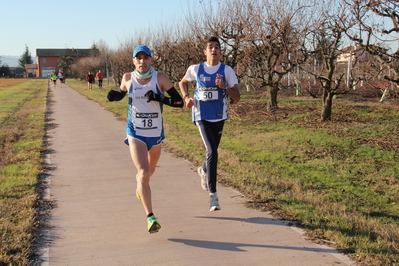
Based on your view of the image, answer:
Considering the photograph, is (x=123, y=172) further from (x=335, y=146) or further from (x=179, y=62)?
(x=179, y=62)

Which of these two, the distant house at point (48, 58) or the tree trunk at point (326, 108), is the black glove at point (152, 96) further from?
the distant house at point (48, 58)

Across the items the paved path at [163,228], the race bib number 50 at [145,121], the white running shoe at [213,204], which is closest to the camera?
the paved path at [163,228]

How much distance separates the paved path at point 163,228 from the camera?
3.96m

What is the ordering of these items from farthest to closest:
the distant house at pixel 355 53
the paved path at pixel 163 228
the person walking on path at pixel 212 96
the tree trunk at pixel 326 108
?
1. the tree trunk at pixel 326 108
2. the distant house at pixel 355 53
3. the person walking on path at pixel 212 96
4. the paved path at pixel 163 228

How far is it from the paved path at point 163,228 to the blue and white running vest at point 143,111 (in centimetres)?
102

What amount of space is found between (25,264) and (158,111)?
2.00 metres

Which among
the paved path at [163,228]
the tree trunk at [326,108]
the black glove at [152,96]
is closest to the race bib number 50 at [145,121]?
the black glove at [152,96]

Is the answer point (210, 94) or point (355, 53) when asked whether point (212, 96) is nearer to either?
point (210, 94)

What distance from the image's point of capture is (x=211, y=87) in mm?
5480

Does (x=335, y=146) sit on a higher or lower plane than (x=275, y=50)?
lower

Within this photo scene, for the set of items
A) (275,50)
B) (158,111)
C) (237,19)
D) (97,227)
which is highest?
(237,19)

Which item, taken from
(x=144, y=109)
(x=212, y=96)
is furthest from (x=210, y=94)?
(x=144, y=109)

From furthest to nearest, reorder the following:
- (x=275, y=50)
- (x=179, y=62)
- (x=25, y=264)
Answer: (x=179, y=62) < (x=275, y=50) < (x=25, y=264)

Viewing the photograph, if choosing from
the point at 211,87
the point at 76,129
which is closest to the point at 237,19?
the point at 76,129
